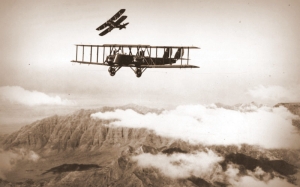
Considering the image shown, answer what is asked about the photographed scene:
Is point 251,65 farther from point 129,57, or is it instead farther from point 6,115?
point 6,115

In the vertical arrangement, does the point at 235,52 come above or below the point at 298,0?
below

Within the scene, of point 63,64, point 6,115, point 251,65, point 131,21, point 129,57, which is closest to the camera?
point 129,57

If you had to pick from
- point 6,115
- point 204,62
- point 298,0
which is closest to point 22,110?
point 6,115

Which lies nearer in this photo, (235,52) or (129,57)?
(129,57)

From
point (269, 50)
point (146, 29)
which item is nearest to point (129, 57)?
point (146, 29)

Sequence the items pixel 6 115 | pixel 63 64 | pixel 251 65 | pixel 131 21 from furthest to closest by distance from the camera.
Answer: pixel 6 115
pixel 251 65
pixel 63 64
pixel 131 21

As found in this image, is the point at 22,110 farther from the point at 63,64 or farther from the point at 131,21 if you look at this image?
the point at 131,21

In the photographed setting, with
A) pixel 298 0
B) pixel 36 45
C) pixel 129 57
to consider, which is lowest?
pixel 129 57

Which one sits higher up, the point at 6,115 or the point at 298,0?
the point at 298,0

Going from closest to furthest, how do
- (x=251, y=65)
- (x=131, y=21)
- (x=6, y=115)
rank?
(x=131, y=21)
(x=251, y=65)
(x=6, y=115)
